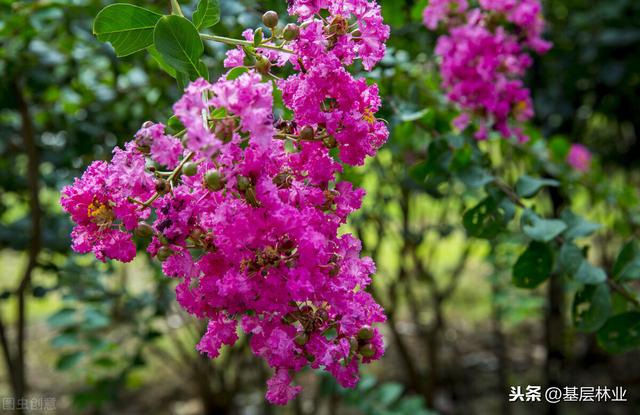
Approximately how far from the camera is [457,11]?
122 cm

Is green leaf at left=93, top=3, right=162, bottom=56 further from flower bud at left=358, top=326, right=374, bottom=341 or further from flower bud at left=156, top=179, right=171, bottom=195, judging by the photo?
flower bud at left=358, top=326, right=374, bottom=341

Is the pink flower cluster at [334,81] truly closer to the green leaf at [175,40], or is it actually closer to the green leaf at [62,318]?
the green leaf at [175,40]

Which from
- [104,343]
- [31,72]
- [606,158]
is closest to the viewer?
[31,72]

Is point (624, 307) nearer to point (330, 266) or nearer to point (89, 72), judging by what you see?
point (330, 266)

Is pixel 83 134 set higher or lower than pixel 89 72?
lower

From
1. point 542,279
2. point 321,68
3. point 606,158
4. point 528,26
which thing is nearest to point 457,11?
point 528,26

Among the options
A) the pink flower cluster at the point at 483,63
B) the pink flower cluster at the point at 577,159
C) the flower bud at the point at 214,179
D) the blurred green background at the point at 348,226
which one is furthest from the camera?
the pink flower cluster at the point at 577,159

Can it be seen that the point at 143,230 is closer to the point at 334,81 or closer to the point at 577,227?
the point at 334,81

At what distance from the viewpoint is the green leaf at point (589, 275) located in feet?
3.06

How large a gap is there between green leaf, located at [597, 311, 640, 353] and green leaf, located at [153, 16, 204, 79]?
28.1 inches

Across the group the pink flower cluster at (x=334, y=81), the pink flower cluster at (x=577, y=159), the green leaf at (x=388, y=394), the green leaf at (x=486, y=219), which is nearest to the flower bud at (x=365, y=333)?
the pink flower cluster at (x=334, y=81)

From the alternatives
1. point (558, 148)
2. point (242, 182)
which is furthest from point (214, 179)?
point (558, 148)

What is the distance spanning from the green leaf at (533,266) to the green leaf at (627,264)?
113 mm

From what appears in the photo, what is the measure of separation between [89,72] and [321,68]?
1413 millimetres
